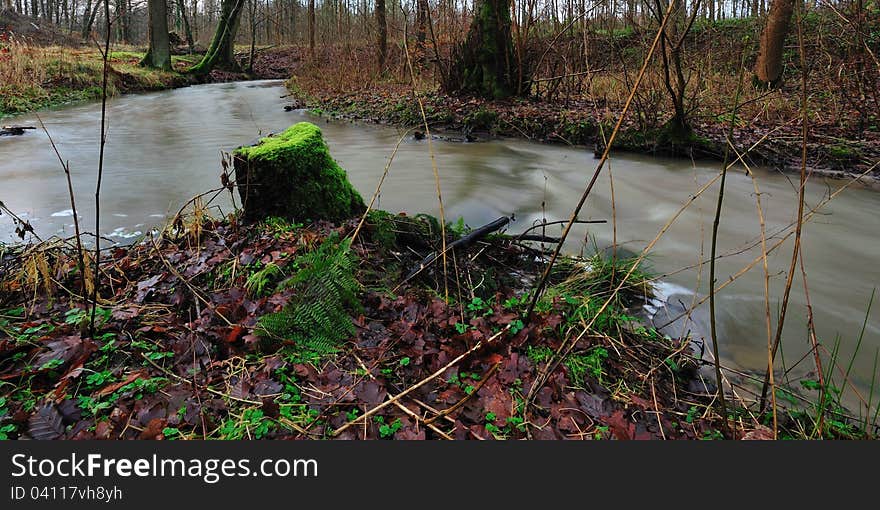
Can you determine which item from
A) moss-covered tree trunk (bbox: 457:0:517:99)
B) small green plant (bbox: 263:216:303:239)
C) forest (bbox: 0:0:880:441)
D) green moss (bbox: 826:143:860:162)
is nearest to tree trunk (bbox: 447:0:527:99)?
moss-covered tree trunk (bbox: 457:0:517:99)

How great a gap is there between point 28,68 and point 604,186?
1686cm

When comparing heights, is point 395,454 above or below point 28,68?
below

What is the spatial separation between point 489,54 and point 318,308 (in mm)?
10201

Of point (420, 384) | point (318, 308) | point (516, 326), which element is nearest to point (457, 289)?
point (516, 326)

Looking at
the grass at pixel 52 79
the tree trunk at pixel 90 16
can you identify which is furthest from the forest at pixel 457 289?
the grass at pixel 52 79

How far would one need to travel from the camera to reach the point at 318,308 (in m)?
2.68

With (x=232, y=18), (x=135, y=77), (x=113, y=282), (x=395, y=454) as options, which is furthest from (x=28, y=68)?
(x=395, y=454)

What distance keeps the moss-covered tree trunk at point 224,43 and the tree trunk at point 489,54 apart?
16.6m

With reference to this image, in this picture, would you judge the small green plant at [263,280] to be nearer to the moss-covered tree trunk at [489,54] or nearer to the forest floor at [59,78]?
the moss-covered tree trunk at [489,54]

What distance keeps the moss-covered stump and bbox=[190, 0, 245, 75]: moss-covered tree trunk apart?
74.6ft

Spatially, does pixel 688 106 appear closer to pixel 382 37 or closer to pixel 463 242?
pixel 463 242

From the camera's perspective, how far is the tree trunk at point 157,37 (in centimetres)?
2066

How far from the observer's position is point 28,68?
1511cm

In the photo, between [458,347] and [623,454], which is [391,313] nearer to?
[458,347]
